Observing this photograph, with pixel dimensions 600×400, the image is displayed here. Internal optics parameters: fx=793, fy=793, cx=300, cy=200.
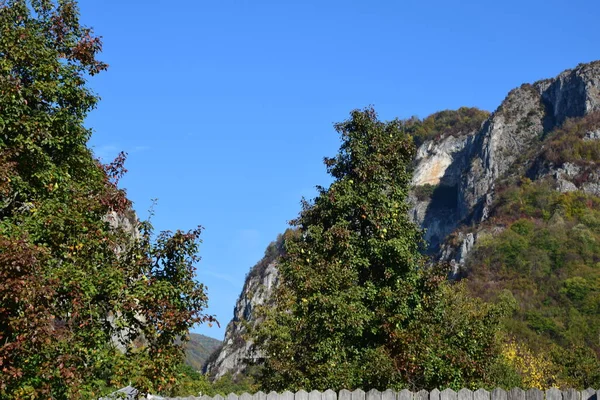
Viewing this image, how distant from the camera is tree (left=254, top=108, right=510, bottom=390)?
17484mm

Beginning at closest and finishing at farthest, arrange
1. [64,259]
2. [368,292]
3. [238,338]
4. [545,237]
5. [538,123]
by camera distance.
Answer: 1. [64,259]
2. [368,292]
3. [545,237]
4. [238,338]
5. [538,123]

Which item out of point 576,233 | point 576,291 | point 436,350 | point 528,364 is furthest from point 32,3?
point 576,233

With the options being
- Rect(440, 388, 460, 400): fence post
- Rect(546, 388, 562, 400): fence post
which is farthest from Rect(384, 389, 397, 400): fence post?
Rect(546, 388, 562, 400): fence post

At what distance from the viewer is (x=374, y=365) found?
1691cm

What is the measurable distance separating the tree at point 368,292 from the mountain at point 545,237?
9757mm

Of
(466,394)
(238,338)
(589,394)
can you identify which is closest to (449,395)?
(466,394)

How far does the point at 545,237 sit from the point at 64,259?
11276cm

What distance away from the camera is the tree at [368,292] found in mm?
17484

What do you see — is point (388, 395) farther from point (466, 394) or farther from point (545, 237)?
point (545, 237)

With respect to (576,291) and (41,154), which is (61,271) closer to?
(41,154)

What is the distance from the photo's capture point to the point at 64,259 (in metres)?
11.7

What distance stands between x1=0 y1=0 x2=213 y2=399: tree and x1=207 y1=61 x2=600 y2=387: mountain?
637 inches

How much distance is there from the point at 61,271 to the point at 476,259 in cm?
11794

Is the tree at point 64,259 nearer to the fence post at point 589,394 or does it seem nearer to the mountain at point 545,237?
the fence post at point 589,394
